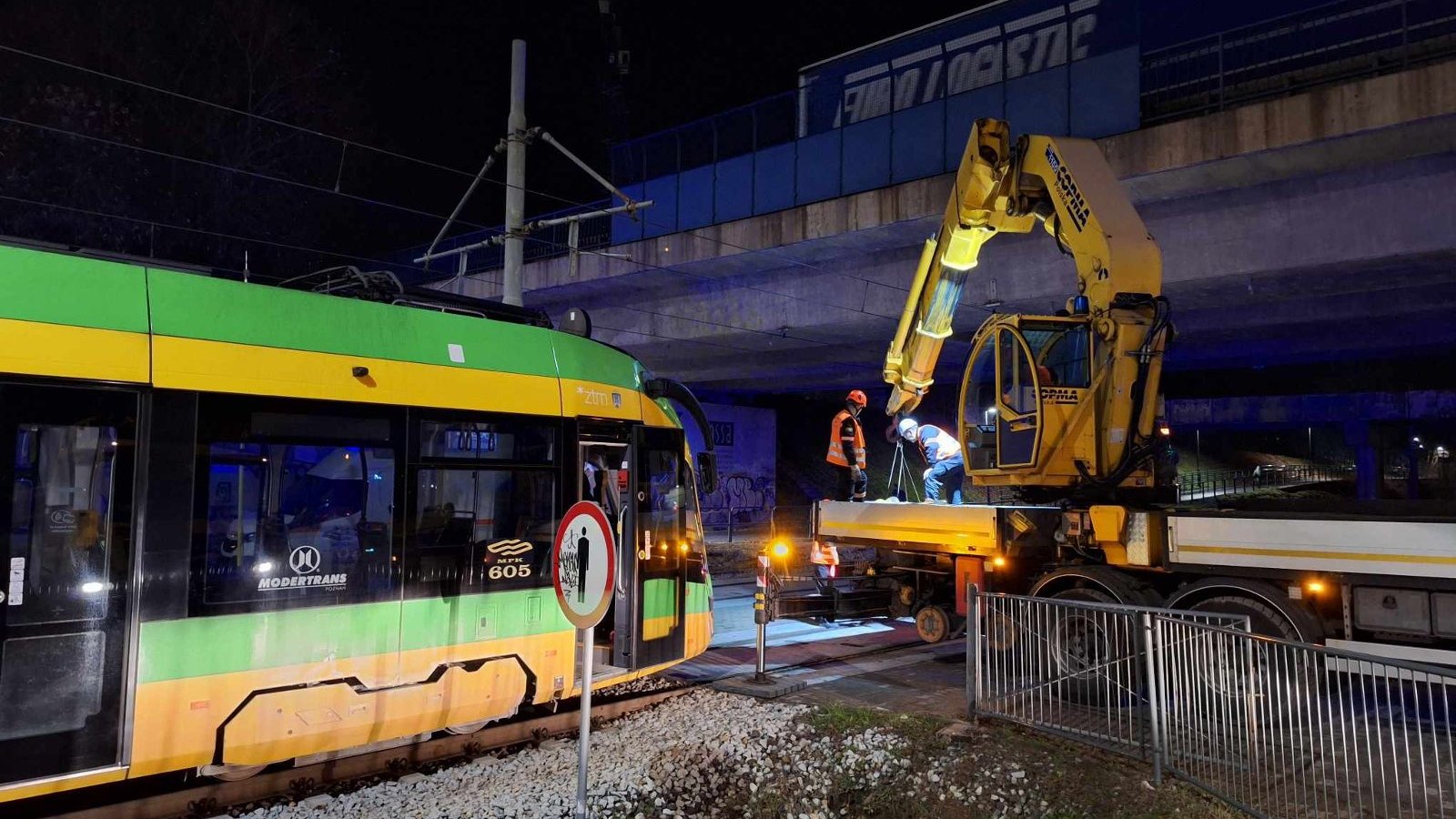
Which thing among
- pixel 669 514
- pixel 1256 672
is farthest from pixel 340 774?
pixel 1256 672

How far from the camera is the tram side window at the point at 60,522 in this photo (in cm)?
472

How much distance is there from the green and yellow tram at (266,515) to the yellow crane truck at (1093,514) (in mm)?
4081

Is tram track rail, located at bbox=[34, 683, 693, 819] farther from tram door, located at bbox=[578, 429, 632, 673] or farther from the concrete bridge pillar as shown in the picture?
the concrete bridge pillar

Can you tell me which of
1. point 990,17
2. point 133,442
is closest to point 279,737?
point 133,442

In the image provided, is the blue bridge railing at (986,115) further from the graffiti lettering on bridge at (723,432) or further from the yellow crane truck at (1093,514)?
the graffiti lettering on bridge at (723,432)

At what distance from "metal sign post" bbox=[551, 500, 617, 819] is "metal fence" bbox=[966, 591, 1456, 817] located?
3.66 m

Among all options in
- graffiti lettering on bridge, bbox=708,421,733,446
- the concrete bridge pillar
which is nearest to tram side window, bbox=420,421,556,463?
graffiti lettering on bridge, bbox=708,421,733,446

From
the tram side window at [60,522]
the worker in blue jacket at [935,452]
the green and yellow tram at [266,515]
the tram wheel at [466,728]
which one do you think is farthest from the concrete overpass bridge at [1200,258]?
the tram side window at [60,522]

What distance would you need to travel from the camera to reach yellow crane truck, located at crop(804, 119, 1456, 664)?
23.7 ft

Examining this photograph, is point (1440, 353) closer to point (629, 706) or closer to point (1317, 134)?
point (1317, 134)

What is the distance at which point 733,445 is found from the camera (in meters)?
34.3

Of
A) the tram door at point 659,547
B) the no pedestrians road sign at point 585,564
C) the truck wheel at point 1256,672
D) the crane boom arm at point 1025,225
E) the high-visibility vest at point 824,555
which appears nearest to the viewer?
the no pedestrians road sign at point 585,564

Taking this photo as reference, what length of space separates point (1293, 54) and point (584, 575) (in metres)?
13.4

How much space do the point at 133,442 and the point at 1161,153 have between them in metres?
12.5
